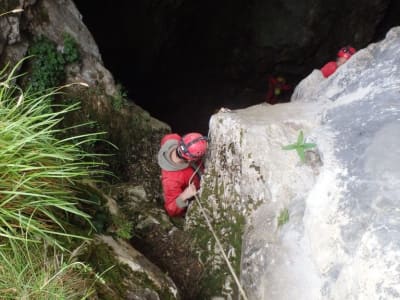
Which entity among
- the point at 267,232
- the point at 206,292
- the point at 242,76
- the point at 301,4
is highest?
the point at 301,4

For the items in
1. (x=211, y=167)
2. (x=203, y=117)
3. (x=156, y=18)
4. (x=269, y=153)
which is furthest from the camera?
(x=203, y=117)

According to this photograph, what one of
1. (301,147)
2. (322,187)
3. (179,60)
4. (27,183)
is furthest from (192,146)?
(179,60)

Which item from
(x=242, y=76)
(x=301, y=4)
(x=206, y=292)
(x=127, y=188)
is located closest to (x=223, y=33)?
(x=242, y=76)

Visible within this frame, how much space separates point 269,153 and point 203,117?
314 inches

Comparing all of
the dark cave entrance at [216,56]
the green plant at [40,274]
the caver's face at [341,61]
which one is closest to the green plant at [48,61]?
the green plant at [40,274]

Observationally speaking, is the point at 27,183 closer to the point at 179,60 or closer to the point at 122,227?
the point at 122,227

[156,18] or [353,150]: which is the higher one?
[156,18]

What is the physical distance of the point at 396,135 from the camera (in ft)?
9.60

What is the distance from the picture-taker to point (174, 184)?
4.56 metres

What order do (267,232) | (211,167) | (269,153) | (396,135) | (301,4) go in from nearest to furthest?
(396,135)
(267,232)
(269,153)
(211,167)
(301,4)

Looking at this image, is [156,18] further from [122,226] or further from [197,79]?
[122,226]

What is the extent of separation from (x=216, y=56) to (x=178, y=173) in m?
7.84

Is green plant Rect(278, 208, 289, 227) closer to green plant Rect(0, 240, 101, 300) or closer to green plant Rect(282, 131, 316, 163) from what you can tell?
green plant Rect(282, 131, 316, 163)

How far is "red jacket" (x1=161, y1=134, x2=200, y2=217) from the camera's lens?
455 cm
